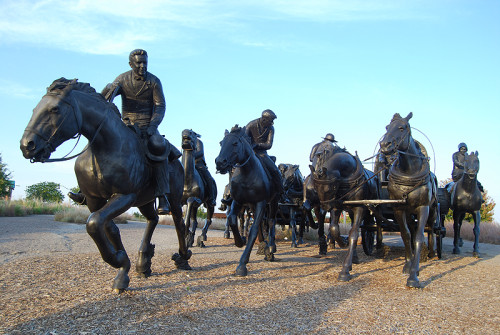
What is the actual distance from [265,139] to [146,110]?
327 centimetres

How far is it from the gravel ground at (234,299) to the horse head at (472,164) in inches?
125

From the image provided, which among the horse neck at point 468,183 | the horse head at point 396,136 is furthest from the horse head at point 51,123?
the horse neck at point 468,183

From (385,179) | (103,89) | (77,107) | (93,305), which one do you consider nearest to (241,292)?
(93,305)

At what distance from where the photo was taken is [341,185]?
848cm

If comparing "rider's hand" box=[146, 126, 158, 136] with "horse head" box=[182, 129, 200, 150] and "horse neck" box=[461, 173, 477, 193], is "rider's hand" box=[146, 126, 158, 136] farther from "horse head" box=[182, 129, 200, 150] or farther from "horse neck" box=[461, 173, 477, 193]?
"horse neck" box=[461, 173, 477, 193]

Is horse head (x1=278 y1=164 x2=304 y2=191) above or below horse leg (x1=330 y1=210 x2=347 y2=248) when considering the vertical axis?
above

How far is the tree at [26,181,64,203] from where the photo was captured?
4300 centimetres

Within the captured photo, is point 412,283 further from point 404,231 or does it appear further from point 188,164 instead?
point 188,164

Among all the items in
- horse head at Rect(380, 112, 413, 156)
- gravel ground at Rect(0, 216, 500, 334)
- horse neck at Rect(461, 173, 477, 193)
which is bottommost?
gravel ground at Rect(0, 216, 500, 334)

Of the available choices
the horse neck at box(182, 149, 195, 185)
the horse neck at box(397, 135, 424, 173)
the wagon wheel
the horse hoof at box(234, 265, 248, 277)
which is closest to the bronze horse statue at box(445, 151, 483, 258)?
the wagon wheel

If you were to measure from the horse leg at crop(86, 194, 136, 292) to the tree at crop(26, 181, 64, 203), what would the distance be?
134 ft

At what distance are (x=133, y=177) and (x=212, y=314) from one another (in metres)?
2.03

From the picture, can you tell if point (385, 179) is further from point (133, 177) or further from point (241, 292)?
point (133, 177)

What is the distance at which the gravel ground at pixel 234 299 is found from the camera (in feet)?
14.3
